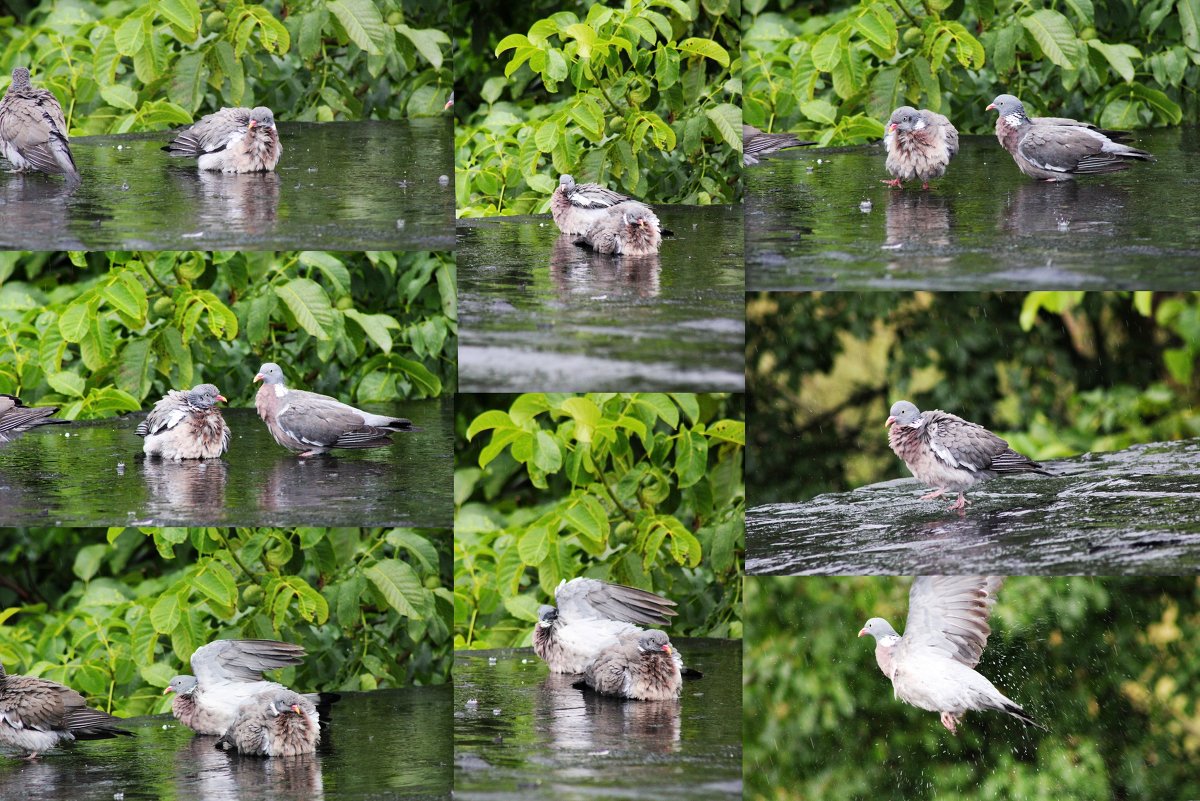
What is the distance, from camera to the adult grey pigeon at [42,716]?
396cm

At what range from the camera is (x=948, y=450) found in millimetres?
3910

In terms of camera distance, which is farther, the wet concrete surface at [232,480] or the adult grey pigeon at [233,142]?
the adult grey pigeon at [233,142]

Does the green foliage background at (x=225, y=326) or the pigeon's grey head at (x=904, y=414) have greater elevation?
the green foliage background at (x=225, y=326)

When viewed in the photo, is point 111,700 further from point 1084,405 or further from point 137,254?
point 1084,405

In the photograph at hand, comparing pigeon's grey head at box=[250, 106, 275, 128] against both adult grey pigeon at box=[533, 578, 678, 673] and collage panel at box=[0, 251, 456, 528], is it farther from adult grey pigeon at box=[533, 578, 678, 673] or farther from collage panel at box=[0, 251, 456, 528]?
adult grey pigeon at box=[533, 578, 678, 673]

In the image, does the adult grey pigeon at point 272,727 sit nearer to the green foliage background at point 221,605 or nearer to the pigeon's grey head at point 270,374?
the green foliage background at point 221,605

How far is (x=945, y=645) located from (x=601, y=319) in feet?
4.48

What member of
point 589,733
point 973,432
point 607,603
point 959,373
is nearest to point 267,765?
point 589,733

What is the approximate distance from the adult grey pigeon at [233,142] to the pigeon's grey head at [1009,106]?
2114 millimetres

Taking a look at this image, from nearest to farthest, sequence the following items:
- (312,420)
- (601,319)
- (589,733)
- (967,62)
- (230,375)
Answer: (589,733)
(601,319)
(312,420)
(967,62)
(230,375)

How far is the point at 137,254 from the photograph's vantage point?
13.6ft

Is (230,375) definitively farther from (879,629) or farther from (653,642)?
(879,629)

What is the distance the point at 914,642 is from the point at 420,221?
187 cm

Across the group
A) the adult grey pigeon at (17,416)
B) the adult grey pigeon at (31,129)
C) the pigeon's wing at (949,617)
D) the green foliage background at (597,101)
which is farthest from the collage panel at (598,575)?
the adult grey pigeon at (31,129)
